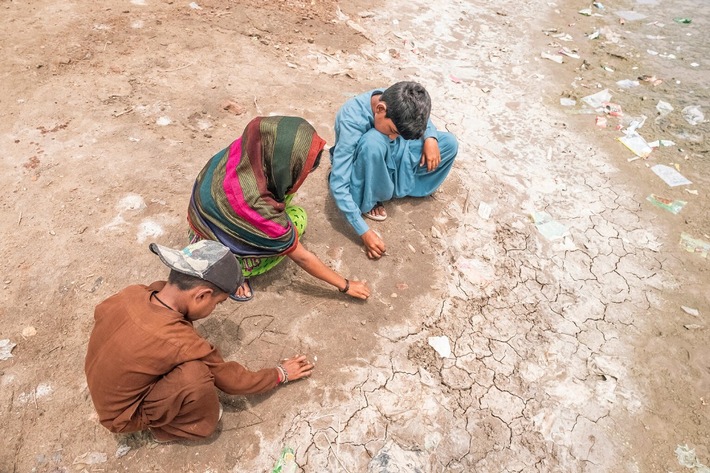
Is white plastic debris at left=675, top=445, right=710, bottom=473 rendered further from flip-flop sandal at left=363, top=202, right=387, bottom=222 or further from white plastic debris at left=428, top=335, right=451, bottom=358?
flip-flop sandal at left=363, top=202, right=387, bottom=222

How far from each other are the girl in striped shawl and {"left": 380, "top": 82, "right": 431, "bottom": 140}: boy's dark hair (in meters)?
0.60

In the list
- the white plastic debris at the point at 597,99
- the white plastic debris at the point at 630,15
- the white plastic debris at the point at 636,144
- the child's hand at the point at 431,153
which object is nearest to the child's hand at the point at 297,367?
the child's hand at the point at 431,153

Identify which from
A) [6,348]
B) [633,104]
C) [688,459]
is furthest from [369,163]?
[633,104]

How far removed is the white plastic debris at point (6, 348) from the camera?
2258mm

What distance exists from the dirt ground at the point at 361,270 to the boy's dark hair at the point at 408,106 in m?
0.85

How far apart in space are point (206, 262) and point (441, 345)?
151cm

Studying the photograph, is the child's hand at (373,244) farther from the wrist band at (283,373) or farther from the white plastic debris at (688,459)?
the white plastic debris at (688,459)

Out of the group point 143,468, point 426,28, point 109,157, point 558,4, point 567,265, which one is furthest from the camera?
point 558,4

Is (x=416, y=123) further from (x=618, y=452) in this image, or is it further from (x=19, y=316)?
(x=19, y=316)

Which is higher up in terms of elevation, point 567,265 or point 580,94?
point 580,94

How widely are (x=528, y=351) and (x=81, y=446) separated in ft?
7.95

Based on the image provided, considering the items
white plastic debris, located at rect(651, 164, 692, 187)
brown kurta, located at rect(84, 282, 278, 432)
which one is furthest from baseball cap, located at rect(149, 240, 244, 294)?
white plastic debris, located at rect(651, 164, 692, 187)

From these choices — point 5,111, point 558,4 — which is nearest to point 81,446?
point 5,111

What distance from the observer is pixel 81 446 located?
2000 mm
